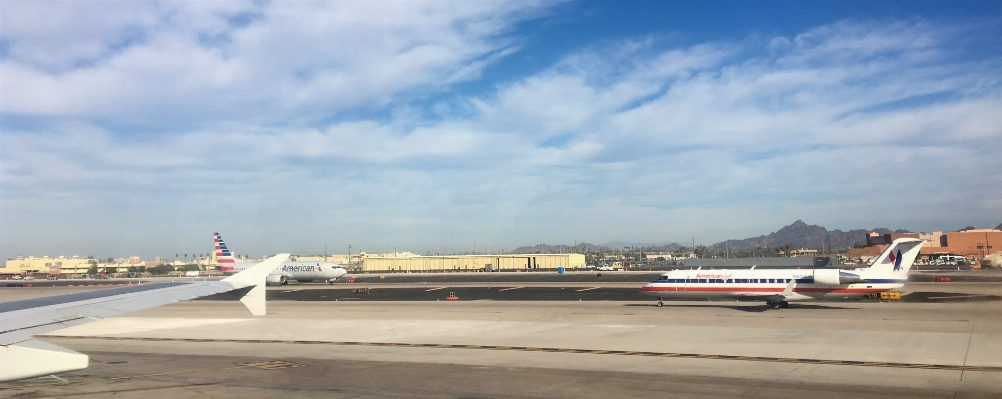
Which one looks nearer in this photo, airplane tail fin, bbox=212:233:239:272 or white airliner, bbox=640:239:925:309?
white airliner, bbox=640:239:925:309

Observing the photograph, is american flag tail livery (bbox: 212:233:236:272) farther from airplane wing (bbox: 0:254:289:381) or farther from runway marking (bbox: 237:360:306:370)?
airplane wing (bbox: 0:254:289:381)

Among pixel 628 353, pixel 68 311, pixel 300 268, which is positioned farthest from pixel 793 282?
pixel 300 268

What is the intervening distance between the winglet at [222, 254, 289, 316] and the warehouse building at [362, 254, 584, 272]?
15268 centimetres

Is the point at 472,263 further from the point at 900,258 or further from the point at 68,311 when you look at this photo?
the point at 68,311

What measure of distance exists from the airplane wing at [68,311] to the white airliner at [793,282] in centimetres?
3431

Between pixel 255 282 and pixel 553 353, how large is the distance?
13422mm

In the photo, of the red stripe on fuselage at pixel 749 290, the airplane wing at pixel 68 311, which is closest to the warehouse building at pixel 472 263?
the red stripe on fuselage at pixel 749 290

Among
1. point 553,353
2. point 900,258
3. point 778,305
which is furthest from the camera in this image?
point 778,305

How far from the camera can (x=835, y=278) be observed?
134ft

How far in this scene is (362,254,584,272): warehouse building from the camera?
16812cm

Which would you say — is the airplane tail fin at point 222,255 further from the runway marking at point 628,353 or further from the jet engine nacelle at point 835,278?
the jet engine nacelle at point 835,278

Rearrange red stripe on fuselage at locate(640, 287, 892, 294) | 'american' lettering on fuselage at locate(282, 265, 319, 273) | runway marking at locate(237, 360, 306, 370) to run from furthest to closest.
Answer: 'american' lettering on fuselage at locate(282, 265, 319, 273) → red stripe on fuselage at locate(640, 287, 892, 294) → runway marking at locate(237, 360, 306, 370)

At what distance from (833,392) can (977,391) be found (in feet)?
13.0

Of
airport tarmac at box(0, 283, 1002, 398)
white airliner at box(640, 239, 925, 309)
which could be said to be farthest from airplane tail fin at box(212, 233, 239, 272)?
white airliner at box(640, 239, 925, 309)
